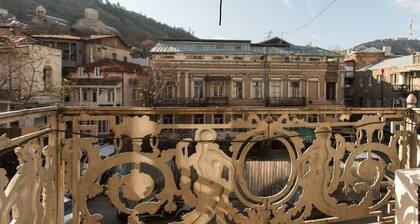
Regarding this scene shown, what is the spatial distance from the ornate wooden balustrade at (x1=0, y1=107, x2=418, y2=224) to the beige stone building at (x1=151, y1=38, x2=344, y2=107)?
807 inches

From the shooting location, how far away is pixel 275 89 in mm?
23875

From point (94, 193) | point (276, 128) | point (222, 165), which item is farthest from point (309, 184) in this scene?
point (94, 193)

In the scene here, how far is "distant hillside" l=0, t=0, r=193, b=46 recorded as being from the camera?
54062 mm

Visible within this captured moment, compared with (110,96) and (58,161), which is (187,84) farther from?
(58,161)

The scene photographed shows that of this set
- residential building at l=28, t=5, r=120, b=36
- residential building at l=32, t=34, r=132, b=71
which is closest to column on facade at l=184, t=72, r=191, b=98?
residential building at l=32, t=34, r=132, b=71

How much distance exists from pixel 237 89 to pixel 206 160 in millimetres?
21464

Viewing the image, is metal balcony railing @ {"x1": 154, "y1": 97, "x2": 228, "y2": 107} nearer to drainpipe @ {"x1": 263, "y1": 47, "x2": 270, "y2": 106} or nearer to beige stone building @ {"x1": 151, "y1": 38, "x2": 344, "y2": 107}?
beige stone building @ {"x1": 151, "y1": 38, "x2": 344, "y2": 107}

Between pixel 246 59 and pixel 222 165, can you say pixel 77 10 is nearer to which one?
pixel 246 59

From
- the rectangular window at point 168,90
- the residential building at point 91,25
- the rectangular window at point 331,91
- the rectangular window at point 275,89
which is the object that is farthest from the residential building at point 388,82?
the residential building at point 91,25

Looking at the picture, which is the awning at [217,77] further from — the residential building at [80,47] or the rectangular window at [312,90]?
the residential building at [80,47]

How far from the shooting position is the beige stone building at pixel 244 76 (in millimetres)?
23094

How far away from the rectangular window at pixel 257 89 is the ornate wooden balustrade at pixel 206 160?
20859 millimetres

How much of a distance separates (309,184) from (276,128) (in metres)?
0.51

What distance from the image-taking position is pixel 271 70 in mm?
23484
